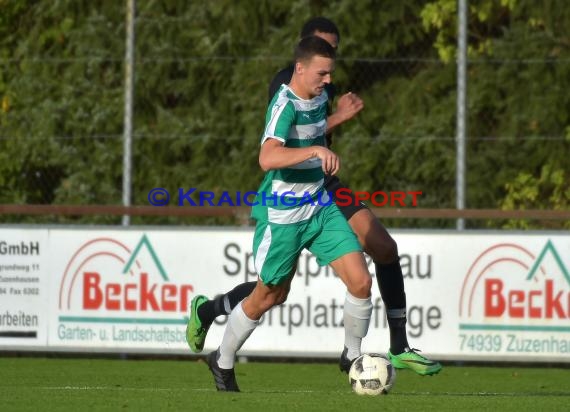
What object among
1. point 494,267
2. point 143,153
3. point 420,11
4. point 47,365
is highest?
point 420,11

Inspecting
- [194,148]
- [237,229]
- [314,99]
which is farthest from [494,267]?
[314,99]

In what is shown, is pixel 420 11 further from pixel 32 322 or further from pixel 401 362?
pixel 401 362

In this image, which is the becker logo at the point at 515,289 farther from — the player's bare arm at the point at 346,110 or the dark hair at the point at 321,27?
the player's bare arm at the point at 346,110

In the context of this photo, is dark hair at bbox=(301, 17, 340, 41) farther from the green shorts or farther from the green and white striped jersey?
the green shorts

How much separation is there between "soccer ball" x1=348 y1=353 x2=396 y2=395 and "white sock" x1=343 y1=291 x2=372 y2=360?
0.32 m

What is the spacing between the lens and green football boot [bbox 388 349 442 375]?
786 cm

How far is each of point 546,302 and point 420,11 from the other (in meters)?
4.77

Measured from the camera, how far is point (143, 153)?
45.5 feet

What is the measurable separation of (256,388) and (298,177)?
2617 mm

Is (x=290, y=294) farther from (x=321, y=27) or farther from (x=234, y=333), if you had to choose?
(x=234, y=333)

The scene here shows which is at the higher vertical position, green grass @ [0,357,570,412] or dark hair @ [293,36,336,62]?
dark hair @ [293,36,336,62]

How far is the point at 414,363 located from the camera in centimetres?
795

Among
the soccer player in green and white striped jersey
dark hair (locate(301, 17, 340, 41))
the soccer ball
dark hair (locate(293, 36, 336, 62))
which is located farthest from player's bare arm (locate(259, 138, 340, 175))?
dark hair (locate(301, 17, 340, 41))

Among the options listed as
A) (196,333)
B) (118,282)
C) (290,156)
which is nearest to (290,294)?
(118,282)
